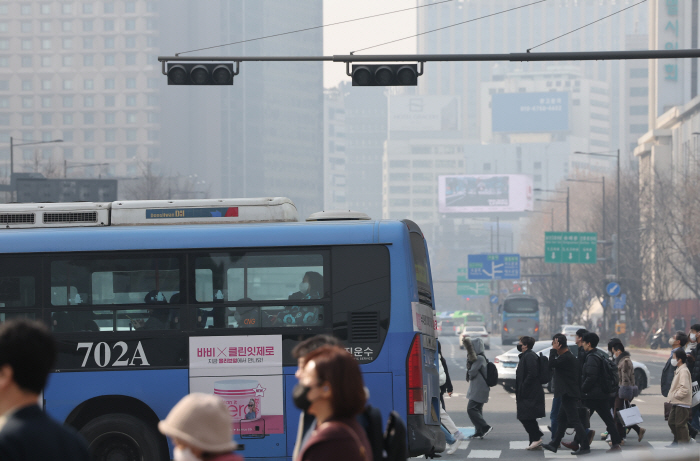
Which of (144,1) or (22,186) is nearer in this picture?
(22,186)

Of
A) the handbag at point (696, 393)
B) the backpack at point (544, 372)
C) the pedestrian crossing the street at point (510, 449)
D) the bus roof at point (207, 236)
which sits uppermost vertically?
the bus roof at point (207, 236)

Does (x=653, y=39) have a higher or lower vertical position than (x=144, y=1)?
lower

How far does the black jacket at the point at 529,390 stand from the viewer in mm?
14305

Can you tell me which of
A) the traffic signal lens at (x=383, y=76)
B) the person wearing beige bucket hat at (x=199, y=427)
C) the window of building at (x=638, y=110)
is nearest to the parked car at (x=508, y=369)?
the traffic signal lens at (x=383, y=76)

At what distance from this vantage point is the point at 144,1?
147 m

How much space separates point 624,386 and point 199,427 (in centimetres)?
1244

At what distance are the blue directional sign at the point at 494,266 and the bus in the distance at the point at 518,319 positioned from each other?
9.50 m

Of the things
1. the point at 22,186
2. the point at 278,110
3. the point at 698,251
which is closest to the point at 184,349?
the point at 698,251

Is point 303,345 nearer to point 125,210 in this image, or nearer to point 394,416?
point 394,416

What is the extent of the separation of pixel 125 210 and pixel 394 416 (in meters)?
6.53

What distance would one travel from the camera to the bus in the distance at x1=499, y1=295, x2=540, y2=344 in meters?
71.0

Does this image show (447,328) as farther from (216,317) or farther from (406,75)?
(216,317)

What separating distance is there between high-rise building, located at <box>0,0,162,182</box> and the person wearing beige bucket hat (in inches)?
5658

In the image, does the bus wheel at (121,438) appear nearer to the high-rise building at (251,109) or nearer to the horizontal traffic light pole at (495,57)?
the horizontal traffic light pole at (495,57)
